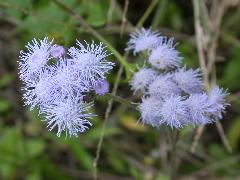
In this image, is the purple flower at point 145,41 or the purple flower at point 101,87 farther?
the purple flower at point 145,41

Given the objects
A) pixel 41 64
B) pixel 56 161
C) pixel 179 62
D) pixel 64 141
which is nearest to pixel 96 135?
pixel 64 141

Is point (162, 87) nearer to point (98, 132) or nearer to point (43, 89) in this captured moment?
point (43, 89)

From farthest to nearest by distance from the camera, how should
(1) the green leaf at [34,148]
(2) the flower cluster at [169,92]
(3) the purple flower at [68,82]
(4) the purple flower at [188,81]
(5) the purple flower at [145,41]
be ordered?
(1) the green leaf at [34,148] < (5) the purple flower at [145,41] < (4) the purple flower at [188,81] < (2) the flower cluster at [169,92] < (3) the purple flower at [68,82]

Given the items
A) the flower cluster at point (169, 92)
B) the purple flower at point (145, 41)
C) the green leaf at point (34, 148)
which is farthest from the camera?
the green leaf at point (34, 148)

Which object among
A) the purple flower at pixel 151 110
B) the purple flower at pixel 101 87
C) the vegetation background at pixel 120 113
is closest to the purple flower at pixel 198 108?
the purple flower at pixel 151 110

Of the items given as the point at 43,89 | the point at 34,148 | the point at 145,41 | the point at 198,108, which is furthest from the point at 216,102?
the point at 34,148

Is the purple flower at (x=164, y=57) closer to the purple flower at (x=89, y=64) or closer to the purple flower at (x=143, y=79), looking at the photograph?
the purple flower at (x=143, y=79)

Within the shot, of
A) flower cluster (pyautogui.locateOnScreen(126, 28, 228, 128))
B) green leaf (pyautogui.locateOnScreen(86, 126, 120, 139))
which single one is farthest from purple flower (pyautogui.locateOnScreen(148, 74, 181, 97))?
green leaf (pyautogui.locateOnScreen(86, 126, 120, 139))

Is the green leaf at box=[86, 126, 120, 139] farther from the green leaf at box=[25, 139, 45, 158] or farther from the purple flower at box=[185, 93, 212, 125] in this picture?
the purple flower at box=[185, 93, 212, 125]
